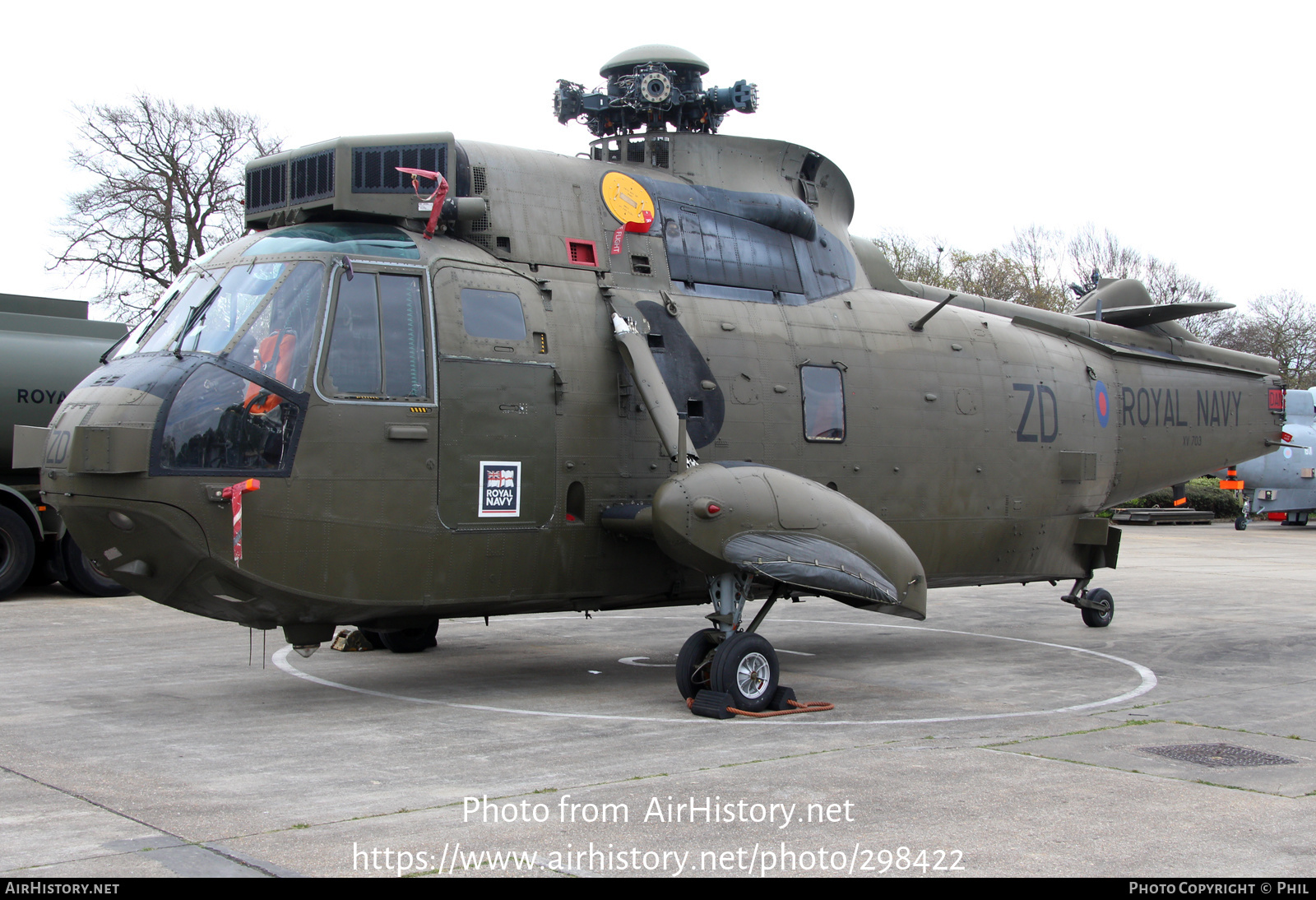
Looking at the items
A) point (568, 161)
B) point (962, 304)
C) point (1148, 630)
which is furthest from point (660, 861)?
point (1148, 630)

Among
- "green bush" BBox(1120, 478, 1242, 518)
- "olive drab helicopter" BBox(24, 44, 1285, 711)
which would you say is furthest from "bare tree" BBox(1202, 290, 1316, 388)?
"olive drab helicopter" BBox(24, 44, 1285, 711)

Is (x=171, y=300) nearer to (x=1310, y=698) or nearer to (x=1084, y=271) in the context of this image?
(x=1310, y=698)

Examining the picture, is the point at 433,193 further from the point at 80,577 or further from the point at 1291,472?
the point at 1291,472

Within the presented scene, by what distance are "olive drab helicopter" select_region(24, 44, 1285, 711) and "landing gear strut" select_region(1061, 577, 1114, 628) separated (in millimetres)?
1932

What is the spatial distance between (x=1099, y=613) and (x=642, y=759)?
8.83 m

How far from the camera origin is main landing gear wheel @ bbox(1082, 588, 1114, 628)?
47.0ft

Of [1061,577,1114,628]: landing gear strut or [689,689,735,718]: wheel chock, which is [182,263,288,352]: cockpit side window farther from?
[1061,577,1114,628]: landing gear strut

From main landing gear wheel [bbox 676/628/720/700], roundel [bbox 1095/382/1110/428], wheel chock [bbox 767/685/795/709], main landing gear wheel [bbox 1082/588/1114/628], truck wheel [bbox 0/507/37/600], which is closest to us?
wheel chock [bbox 767/685/795/709]

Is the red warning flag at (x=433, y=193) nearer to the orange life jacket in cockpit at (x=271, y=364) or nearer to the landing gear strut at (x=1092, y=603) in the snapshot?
the orange life jacket in cockpit at (x=271, y=364)

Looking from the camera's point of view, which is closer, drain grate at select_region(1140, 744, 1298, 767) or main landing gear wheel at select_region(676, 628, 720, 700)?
drain grate at select_region(1140, 744, 1298, 767)

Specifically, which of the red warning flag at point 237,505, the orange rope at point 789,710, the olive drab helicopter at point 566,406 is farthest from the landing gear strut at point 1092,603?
the red warning flag at point 237,505

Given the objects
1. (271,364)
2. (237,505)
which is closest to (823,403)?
(271,364)

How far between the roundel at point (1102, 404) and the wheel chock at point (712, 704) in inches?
272

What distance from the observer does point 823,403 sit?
11.0m
